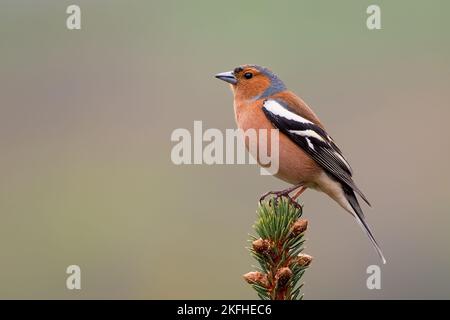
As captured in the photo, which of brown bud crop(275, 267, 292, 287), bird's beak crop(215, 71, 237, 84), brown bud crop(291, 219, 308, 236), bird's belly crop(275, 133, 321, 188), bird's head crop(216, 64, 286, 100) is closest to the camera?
brown bud crop(275, 267, 292, 287)

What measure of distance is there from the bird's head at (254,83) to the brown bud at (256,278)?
2831 millimetres

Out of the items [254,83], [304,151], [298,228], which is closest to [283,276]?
[298,228]

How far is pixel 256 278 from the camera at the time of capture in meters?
4.55

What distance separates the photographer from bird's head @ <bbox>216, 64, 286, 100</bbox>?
23.5ft

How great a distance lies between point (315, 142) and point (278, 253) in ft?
6.39

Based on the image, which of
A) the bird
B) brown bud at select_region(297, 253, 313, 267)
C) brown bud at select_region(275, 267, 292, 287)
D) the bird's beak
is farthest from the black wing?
brown bud at select_region(275, 267, 292, 287)

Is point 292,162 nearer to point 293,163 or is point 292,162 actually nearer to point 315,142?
point 293,163

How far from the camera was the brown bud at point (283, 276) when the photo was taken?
448cm

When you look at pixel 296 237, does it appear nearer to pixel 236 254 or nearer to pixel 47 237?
pixel 236 254

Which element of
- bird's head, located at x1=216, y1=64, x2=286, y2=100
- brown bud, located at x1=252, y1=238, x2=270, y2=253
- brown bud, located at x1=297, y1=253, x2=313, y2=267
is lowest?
brown bud, located at x1=297, y1=253, x2=313, y2=267

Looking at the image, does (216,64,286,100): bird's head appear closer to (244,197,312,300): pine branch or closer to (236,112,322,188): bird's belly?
(236,112,322,188): bird's belly

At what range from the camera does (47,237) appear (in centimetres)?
1222

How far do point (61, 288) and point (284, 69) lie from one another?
5.95 meters

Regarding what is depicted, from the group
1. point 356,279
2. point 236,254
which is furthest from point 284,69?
point 356,279
